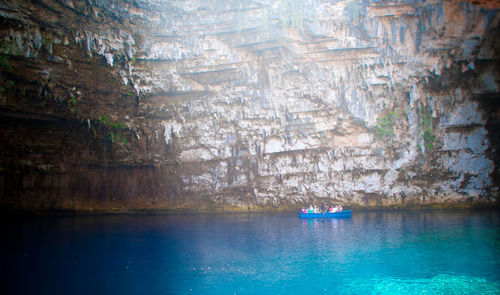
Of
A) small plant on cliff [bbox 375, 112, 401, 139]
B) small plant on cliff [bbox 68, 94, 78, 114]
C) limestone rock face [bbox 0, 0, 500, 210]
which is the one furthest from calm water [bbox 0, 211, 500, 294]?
small plant on cliff [bbox 68, 94, 78, 114]

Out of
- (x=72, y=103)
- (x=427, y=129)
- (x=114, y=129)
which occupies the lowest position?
(x=427, y=129)

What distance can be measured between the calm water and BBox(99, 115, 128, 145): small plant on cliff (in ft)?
29.6

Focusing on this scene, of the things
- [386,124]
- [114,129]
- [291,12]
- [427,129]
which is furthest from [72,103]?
[427,129]

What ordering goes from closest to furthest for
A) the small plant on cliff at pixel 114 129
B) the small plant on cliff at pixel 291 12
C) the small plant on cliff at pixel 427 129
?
the small plant on cliff at pixel 291 12 < the small plant on cliff at pixel 427 129 < the small plant on cliff at pixel 114 129

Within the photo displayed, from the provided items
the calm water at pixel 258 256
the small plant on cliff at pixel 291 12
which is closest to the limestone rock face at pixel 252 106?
the small plant on cliff at pixel 291 12

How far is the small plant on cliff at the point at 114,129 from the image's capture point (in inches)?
1273

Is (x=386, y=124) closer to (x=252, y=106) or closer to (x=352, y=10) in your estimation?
(x=352, y=10)

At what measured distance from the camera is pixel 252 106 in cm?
3569

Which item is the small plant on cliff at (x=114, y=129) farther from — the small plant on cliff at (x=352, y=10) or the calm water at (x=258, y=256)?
the small plant on cliff at (x=352, y=10)

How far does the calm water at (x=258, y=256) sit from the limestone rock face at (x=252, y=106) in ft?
19.4

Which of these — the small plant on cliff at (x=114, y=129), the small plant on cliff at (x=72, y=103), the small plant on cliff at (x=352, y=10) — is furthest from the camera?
the small plant on cliff at (x=114, y=129)

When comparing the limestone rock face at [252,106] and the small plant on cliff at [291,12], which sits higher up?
the small plant on cliff at [291,12]

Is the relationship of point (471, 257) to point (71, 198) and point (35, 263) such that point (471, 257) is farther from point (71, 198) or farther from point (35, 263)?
point (71, 198)

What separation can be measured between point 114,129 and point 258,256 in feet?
73.4
